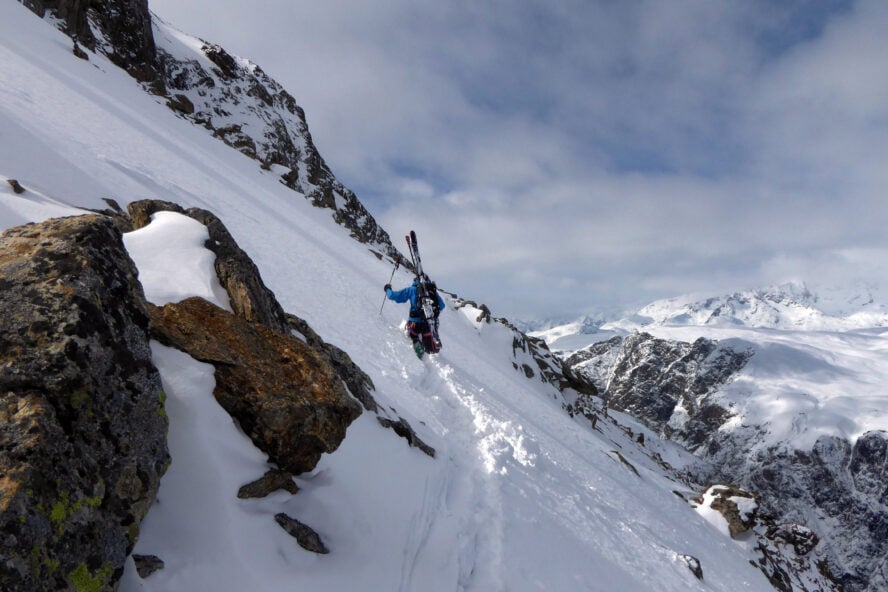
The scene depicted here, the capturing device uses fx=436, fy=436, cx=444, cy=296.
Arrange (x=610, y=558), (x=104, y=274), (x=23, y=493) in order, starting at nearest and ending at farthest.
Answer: (x=23, y=493) → (x=104, y=274) → (x=610, y=558)

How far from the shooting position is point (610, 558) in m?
10.7

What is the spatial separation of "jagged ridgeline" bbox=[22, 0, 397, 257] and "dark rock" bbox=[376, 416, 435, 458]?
36.0 metres

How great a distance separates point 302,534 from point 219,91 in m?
73.6

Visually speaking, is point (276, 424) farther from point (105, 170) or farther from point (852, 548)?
point (852, 548)

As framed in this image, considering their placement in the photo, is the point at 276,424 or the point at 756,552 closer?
the point at 276,424

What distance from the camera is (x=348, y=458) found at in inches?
282

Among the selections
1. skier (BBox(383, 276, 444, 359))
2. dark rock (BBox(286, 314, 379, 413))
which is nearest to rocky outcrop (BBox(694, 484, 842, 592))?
skier (BBox(383, 276, 444, 359))

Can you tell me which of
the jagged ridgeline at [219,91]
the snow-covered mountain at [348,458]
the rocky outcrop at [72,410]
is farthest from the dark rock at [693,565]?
the jagged ridgeline at [219,91]

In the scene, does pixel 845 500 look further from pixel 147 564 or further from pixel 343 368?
pixel 147 564

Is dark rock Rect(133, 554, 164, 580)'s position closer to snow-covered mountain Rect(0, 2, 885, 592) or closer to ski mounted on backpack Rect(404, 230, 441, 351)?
snow-covered mountain Rect(0, 2, 885, 592)

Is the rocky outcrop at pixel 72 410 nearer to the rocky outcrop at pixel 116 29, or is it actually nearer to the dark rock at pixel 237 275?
the dark rock at pixel 237 275

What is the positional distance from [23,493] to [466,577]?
689 centimetres

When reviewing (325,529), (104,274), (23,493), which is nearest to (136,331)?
(104,274)

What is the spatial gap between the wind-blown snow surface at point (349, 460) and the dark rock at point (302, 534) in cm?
11
